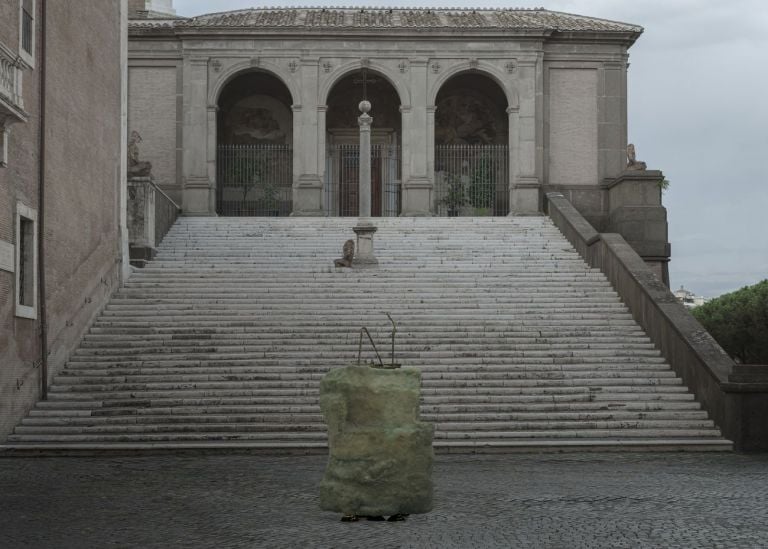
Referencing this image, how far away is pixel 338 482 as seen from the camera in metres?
8.45

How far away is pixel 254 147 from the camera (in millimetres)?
30203

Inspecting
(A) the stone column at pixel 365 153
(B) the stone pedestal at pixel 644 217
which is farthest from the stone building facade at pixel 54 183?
(B) the stone pedestal at pixel 644 217

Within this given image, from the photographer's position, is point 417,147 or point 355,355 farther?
point 417,147

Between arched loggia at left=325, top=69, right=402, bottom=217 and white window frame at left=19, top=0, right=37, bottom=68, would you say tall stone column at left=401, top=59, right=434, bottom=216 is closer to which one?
arched loggia at left=325, top=69, right=402, bottom=217

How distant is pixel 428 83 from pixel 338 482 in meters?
21.6

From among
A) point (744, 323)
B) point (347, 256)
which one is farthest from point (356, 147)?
point (744, 323)

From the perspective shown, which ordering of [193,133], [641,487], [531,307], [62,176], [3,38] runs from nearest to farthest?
1. [641,487]
2. [3,38]
3. [62,176]
4. [531,307]
5. [193,133]

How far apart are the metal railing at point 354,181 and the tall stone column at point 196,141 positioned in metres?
3.56

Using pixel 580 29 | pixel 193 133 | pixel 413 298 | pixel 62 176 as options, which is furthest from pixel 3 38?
pixel 580 29

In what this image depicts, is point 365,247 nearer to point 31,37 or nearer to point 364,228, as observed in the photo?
point 364,228

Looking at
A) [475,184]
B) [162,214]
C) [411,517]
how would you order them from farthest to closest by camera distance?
[475,184] → [162,214] → [411,517]

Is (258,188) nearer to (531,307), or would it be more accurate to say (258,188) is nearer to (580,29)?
(580,29)

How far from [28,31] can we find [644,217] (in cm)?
1538

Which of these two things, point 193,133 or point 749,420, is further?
point 193,133
